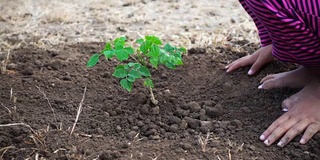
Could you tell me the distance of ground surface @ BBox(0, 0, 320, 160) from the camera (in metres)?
1.93

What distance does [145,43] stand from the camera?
210 centimetres

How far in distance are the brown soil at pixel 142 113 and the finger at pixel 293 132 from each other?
2 centimetres

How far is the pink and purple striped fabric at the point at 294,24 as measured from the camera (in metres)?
1.91

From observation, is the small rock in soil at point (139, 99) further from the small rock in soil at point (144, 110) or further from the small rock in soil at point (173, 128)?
the small rock in soil at point (173, 128)

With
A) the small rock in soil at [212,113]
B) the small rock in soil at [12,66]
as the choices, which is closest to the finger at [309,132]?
the small rock in soil at [212,113]

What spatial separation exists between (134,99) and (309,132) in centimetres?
63

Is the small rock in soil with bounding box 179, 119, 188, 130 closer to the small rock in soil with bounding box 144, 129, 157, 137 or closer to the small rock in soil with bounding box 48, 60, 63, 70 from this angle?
the small rock in soil with bounding box 144, 129, 157, 137

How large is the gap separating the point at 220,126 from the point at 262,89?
12.8 inches

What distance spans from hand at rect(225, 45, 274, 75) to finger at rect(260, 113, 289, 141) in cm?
42

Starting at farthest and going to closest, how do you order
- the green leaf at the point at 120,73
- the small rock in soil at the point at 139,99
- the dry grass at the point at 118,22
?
the dry grass at the point at 118,22 < the small rock in soil at the point at 139,99 < the green leaf at the point at 120,73

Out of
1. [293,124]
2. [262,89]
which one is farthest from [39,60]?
[293,124]

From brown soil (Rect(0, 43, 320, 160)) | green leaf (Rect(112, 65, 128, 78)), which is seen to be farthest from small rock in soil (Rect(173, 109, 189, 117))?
green leaf (Rect(112, 65, 128, 78))

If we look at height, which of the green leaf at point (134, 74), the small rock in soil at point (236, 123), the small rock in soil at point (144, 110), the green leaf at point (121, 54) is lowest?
the small rock in soil at point (236, 123)

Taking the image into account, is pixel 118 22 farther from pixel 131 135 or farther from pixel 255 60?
pixel 131 135
